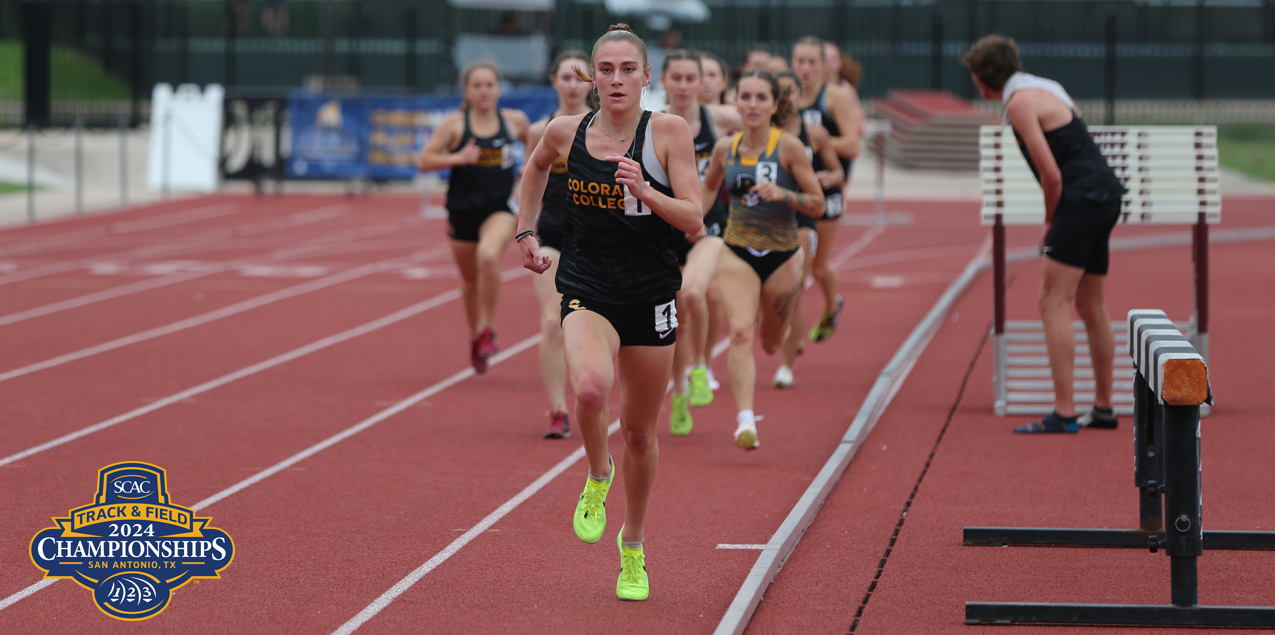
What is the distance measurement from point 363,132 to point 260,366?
52.9 ft

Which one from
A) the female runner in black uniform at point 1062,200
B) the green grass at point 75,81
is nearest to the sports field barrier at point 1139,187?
the female runner in black uniform at point 1062,200

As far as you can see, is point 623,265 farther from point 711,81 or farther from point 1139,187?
point 711,81

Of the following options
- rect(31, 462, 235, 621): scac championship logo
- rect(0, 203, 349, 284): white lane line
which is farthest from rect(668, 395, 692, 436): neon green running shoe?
rect(0, 203, 349, 284): white lane line

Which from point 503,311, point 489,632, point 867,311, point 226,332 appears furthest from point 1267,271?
point 489,632

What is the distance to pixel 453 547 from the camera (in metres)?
5.90

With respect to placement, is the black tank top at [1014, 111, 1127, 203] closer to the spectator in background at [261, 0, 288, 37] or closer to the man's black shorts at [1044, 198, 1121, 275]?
the man's black shorts at [1044, 198, 1121, 275]

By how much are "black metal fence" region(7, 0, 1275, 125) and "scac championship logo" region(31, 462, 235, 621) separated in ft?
94.8

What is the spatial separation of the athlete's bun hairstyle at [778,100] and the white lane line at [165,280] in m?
7.64

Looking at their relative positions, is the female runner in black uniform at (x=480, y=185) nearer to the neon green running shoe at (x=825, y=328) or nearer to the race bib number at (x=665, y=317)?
the neon green running shoe at (x=825, y=328)

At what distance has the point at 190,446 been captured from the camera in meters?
7.84

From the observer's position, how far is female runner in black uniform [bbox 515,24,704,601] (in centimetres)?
496

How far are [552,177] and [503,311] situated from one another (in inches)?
195

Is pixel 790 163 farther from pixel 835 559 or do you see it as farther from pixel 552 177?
pixel 835 559

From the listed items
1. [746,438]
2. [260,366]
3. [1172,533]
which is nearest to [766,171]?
[746,438]
